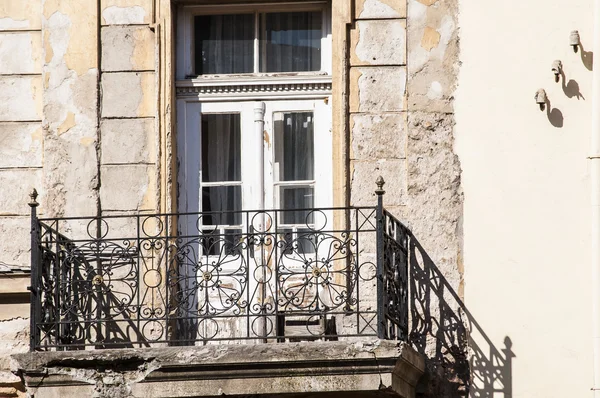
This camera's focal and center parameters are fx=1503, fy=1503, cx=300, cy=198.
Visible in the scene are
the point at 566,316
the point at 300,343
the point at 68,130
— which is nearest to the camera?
the point at 300,343

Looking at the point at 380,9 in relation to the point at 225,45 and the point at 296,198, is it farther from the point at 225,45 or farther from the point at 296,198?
the point at 296,198

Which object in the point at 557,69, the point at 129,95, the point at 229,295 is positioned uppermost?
the point at 557,69

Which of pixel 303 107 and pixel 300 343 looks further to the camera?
pixel 303 107

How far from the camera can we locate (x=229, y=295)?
10.5 metres

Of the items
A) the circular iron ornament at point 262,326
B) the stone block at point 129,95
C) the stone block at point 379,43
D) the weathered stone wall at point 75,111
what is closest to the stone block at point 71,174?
the weathered stone wall at point 75,111

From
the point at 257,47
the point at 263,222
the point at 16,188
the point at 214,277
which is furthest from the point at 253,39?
the point at 16,188

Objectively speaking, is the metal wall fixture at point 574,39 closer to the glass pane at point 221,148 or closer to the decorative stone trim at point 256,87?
the decorative stone trim at point 256,87

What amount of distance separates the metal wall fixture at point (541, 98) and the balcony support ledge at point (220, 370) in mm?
2070

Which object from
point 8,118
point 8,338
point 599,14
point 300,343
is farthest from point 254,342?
point 599,14

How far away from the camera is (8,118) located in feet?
35.7

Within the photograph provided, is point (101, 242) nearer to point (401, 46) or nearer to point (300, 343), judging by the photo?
point (300, 343)

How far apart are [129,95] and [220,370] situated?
92.8 inches

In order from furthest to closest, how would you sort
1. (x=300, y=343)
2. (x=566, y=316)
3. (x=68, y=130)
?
(x=68, y=130) → (x=566, y=316) → (x=300, y=343)

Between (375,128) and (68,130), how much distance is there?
220cm
